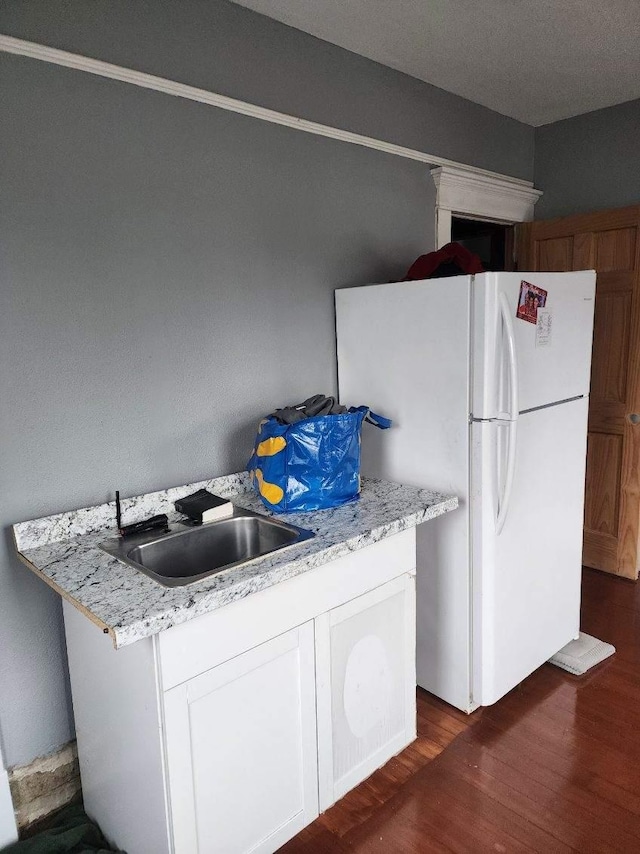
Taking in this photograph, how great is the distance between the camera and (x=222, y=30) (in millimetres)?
1995

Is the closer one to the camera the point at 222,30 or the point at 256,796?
the point at 256,796

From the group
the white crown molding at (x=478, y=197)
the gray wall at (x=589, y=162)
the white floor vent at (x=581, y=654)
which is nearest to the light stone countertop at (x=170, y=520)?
the white floor vent at (x=581, y=654)

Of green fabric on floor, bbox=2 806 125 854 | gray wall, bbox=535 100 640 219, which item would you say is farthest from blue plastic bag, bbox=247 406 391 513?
gray wall, bbox=535 100 640 219

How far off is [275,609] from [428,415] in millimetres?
943

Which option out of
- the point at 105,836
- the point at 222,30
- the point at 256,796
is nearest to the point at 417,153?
the point at 222,30

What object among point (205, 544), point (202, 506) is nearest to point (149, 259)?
point (202, 506)

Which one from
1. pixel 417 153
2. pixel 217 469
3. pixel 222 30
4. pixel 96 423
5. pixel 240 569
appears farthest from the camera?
pixel 417 153

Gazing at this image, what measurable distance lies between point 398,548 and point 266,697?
59 cm

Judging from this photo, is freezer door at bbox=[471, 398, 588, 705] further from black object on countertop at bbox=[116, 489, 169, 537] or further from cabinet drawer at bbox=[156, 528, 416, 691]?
black object on countertop at bbox=[116, 489, 169, 537]

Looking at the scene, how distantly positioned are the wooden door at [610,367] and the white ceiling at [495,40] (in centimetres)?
66

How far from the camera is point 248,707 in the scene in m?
1.49

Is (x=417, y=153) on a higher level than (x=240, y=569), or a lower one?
higher

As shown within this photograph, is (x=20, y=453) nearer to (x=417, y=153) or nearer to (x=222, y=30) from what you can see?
(x=222, y=30)

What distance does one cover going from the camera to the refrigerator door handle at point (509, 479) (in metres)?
2.00
